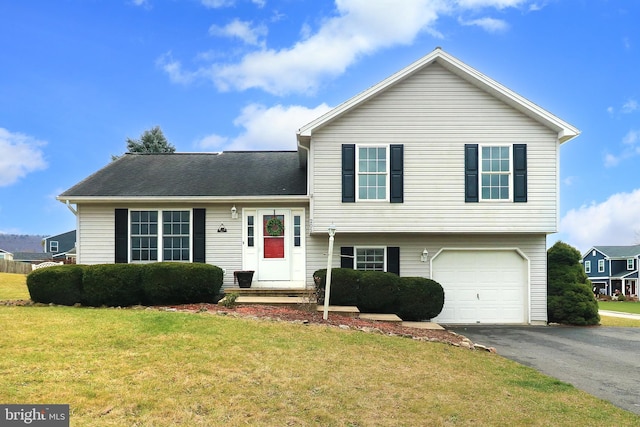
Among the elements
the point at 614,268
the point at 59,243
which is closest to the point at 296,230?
the point at 614,268

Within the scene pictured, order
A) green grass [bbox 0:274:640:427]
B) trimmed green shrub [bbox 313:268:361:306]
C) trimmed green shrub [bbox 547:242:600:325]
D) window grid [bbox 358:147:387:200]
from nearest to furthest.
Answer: green grass [bbox 0:274:640:427]
trimmed green shrub [bbox 313:268:361:306]
window grid [bbox 358:147:387:200]
trimmed green shrub [bbox 547:242:600:325]

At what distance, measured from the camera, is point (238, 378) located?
6637 mm

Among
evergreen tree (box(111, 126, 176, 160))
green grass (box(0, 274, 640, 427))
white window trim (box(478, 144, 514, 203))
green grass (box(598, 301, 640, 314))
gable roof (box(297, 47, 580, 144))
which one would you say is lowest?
green grass (box(598, 301, 640, 314))

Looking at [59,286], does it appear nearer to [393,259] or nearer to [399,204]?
[393,259]

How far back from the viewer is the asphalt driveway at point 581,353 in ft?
24.9

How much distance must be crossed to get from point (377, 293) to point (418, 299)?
4.05ft

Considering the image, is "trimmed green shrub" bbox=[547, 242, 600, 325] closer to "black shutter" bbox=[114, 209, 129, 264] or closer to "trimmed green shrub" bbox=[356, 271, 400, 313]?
"trimmed green shrub" bbox=[356, 271, 400, 313]

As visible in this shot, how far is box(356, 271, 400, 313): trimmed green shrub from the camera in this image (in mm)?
13531

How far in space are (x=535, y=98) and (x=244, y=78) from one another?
946cm

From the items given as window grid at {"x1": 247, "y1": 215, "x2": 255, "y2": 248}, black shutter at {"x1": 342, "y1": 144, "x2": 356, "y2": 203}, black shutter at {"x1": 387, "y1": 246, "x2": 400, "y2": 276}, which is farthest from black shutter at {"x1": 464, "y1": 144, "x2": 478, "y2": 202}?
window grid at {"x1": 247, "y1": 215, "x2": 255, "y2": 248}

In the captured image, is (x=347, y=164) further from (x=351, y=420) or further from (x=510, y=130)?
(x=351, y=420)

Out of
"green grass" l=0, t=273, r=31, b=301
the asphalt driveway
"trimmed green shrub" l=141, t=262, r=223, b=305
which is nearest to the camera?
the asphalt driveway

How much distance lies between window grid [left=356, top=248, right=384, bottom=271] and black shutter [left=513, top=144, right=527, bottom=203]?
430cm

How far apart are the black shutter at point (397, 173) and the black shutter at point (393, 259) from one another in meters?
1.67
